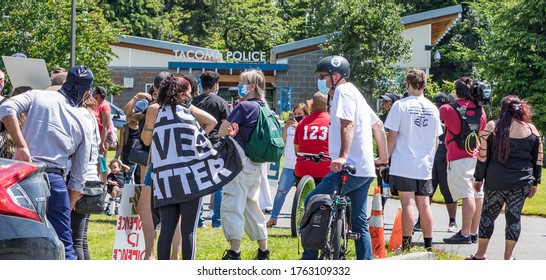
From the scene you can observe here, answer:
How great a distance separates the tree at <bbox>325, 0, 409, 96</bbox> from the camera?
37.5 m

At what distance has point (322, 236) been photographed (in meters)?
8.12

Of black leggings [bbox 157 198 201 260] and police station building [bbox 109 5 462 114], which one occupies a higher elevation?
police station building [bbox 109 5 462 114]

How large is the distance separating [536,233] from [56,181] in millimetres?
7775

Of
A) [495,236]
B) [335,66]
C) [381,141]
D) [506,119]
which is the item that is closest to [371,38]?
[495,236]

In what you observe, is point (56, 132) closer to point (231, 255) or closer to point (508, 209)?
point (231, 255)

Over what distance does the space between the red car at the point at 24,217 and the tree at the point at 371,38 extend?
31.8 meters

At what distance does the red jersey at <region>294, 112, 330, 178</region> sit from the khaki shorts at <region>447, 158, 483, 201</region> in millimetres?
1499

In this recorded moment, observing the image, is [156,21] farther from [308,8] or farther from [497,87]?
[497,87]

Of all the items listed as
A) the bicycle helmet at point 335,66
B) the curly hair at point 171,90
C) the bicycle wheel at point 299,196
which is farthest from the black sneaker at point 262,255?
the curly hair at point 171,90

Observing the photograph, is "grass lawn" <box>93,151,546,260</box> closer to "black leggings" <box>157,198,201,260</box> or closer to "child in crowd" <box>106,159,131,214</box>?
"child in crowd" <box>106,159,131,214</box>

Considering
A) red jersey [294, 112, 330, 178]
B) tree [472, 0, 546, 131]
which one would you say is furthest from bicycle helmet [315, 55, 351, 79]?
tree [472, 0, 546, 131]

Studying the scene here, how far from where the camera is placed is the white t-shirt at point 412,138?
10.2 meters

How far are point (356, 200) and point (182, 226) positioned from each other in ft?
5.06

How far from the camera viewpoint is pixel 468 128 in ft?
38.6
